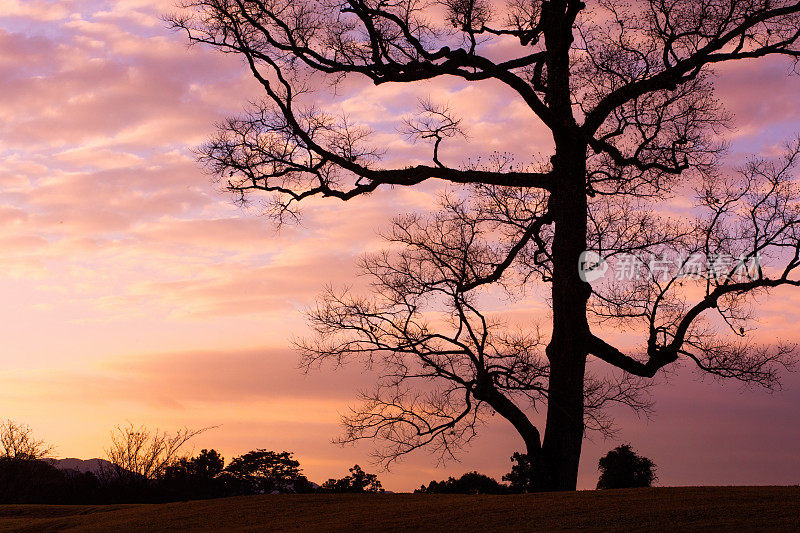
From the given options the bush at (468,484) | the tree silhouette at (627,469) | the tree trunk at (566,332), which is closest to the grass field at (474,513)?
the tree trunk at (566,332)

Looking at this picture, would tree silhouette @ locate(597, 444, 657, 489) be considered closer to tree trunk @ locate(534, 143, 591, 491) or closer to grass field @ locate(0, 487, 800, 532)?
tree trunk @ locate(534, 143, 591, 491)

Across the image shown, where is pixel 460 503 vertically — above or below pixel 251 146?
below

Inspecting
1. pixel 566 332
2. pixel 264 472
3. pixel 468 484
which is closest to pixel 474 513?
pixel 566 332

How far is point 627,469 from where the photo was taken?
2150cm

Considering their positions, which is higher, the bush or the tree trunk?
the tree trunk

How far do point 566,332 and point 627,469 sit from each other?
5.82 m

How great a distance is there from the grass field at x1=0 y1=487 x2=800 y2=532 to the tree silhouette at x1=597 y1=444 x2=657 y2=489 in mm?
8747

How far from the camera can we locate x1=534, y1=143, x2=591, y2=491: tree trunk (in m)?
17.3

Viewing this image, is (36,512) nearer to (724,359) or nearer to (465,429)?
(465,429)

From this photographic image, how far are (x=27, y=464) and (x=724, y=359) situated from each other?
82.3 ft

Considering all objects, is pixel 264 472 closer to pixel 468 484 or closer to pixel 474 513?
pixel 468 484

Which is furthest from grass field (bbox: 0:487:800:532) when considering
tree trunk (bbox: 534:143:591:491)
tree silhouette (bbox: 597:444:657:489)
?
tree silhouette (bbox: 597:444:657:489)

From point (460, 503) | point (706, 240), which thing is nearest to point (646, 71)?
point (706, 240)

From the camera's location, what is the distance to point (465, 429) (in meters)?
18.5
